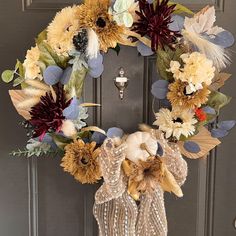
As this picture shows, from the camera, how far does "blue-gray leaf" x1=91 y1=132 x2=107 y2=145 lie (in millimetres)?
1234

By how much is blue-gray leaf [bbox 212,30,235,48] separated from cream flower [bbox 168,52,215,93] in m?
0.07

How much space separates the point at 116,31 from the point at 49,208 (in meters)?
0.56

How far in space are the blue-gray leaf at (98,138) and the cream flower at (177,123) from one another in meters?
0.15

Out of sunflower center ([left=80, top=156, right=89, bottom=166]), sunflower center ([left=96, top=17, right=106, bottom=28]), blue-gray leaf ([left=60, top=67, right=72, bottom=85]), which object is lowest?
sunflower center ([left=80, top=156, right=89, bottom=166])

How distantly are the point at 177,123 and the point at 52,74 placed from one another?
13.3 inches

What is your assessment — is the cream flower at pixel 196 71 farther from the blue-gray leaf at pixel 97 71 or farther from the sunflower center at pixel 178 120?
the blue-gray leaf at pixel 97 71

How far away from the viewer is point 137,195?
119cm

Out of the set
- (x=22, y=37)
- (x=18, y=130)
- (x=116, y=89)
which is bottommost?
(x=18, y=130)

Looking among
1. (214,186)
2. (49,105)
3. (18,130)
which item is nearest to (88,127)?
(49,105)

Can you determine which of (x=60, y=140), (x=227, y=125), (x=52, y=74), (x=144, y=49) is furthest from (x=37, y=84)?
(x=227, y=125)

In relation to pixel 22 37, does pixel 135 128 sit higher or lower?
lower

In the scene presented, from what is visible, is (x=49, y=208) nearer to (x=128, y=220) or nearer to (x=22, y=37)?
(x=128, y=220)

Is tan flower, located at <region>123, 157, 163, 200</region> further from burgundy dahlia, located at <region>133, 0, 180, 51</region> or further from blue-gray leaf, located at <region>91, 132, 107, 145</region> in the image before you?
burgundy dahlia, located at <region>133, 0, 180, 51</region>

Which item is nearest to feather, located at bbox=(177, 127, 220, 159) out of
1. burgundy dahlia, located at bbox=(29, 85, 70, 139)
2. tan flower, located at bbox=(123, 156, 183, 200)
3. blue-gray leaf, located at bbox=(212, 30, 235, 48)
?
tan flower, located at bbox=(123, 156, 183, 200)
